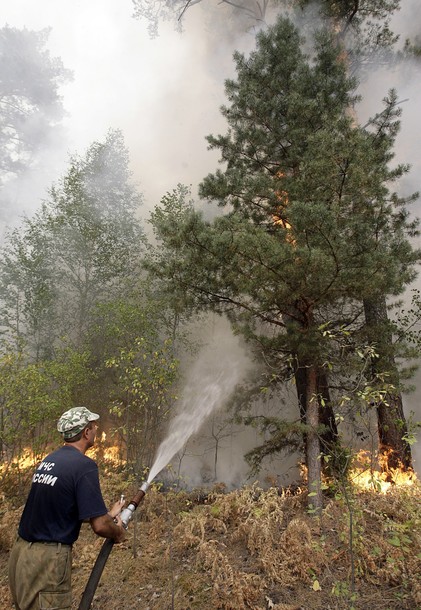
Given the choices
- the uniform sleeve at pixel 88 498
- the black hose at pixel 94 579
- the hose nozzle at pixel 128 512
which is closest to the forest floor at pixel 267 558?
the hose nozzle at pixel 128 512

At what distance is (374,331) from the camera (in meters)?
6.83

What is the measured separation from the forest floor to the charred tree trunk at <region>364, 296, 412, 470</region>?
2.77ft

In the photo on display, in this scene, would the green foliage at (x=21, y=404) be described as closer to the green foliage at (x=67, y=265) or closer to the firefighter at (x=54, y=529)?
the green foliage at (x=67, y=265)

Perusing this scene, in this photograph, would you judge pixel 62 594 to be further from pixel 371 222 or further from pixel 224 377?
pixel 224 377

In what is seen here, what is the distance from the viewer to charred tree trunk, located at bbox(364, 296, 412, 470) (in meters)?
6.82

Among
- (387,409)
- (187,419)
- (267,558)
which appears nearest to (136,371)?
(187,419)

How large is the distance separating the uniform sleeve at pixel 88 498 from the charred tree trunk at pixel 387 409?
5.87m

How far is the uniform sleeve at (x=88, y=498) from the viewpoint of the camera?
232 cm

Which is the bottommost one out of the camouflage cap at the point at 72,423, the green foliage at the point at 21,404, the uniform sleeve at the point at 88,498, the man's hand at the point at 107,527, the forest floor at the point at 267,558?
the forest floor at the point at 267,558

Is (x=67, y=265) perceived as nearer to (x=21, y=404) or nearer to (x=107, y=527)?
(x=21, y=404)

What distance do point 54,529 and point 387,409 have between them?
7569 mm

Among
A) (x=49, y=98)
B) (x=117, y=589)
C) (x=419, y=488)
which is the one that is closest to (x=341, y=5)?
Result: (x=419, y=488)

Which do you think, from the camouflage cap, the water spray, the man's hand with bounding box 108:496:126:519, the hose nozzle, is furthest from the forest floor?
the camouflage cap

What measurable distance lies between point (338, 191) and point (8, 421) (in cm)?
810
